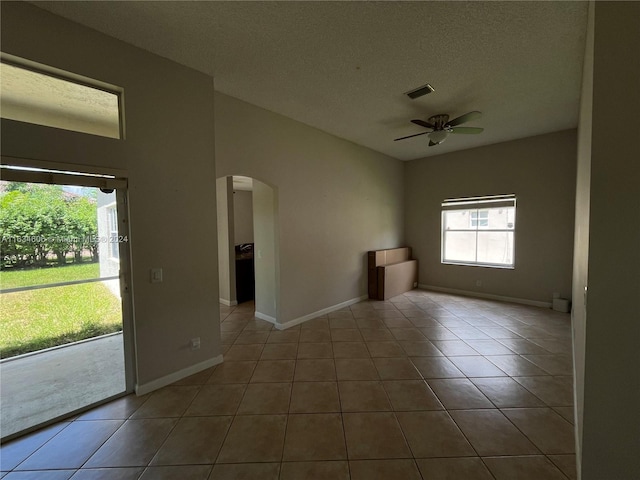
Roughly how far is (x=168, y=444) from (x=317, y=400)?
44.2 inches

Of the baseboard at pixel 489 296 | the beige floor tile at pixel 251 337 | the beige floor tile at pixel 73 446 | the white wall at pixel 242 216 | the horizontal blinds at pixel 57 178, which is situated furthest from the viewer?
the white wall at pixel 242 216

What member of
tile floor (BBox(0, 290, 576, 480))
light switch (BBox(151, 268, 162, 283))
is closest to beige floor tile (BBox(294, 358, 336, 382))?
tile floor (BBox(0, 290, 576, 480))

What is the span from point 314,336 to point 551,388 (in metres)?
2.49

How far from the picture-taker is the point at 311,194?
4.12 meters

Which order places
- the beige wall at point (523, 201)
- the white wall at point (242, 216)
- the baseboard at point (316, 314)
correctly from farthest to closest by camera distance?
the white wall at point (242, 216) < the beige wall at point (523, 201) < the baseboard at point (316, 314)

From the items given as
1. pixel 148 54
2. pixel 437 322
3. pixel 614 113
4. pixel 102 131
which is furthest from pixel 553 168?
pixel 102 131

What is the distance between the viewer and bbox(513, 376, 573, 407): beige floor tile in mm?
2156

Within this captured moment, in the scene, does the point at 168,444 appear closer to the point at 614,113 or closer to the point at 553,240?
the point at 614,113

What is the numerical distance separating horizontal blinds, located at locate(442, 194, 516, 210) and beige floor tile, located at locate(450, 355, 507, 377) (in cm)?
350

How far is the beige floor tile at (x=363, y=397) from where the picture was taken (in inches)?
83.2

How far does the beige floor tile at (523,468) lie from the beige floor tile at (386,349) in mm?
1377

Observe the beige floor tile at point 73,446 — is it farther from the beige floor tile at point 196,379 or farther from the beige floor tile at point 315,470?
the beige floor tile at point 315,470

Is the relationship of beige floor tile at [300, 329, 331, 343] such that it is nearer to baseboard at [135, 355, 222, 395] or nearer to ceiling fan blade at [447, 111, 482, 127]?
baseboard at [135, 355, 222, 395]

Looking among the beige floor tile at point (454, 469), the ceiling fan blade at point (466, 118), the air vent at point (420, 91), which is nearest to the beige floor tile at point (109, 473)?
the beige floor tile at point (454, 469)
